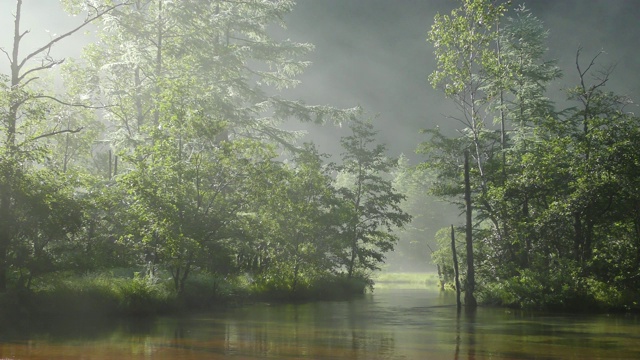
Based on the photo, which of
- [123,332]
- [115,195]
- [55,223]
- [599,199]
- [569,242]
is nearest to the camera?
[123,332]

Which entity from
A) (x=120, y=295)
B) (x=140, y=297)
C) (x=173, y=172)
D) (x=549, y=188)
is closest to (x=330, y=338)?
(x=120, y=295)

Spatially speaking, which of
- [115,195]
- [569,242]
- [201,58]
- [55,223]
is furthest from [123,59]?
[569,242]

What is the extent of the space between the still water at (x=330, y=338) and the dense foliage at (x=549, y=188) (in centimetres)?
345

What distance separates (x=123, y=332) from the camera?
17.2 meters

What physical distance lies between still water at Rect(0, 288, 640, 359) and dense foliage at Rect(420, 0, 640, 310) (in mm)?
3449

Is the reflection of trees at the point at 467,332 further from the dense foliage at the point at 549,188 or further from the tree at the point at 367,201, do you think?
the tree at the point at 367,201

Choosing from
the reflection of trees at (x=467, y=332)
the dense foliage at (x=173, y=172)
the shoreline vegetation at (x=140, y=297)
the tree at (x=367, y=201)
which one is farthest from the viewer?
the tree at (x=367, y=201)

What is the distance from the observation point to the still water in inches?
520

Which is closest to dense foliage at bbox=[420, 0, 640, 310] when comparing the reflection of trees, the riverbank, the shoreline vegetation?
the shoreline vegetation

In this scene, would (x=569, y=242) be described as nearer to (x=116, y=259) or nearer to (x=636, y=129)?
(x=636, y=129)

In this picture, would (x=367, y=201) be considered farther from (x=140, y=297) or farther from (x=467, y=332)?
(x=467, y=332)

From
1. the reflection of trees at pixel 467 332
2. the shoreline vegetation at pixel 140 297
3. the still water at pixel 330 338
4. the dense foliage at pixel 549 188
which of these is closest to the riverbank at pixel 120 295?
the shoreline vegetation at pixel 140 297

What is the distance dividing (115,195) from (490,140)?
88.9 ft

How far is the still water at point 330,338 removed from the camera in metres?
13.2
